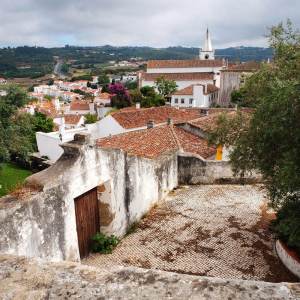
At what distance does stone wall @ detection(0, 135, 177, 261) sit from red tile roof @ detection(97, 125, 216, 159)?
19.3 ft

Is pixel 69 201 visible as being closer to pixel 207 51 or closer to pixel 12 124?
pixel 12 124


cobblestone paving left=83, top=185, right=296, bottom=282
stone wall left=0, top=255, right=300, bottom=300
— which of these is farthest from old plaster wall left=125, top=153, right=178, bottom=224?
stone wall left=0, top=255, right=300, bottom=300

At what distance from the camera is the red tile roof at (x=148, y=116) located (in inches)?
1322

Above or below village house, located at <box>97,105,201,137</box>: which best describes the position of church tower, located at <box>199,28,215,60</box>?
above

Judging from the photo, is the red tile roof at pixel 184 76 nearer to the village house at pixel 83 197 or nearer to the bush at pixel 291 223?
the village house at pixel 83 197

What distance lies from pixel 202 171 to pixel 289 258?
7.88 meters

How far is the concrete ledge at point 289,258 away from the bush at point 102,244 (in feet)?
15.9

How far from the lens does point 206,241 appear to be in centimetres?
1091

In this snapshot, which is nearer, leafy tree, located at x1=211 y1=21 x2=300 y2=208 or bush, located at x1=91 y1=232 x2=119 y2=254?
leafy tree, located at x1=211 y1=21 x2=300 y2=208

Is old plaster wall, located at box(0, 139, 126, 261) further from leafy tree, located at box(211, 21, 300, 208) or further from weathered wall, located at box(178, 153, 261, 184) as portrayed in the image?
weathered wall, located at box(178, 153, 261, 184)

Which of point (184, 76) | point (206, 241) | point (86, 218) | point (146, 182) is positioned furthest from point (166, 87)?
point (86, 218)

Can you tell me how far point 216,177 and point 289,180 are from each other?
29.7ft

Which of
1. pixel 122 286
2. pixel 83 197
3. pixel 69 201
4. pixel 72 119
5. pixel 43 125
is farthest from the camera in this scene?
pixel 72 119

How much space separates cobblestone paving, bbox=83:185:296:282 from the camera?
9484 millimetres
